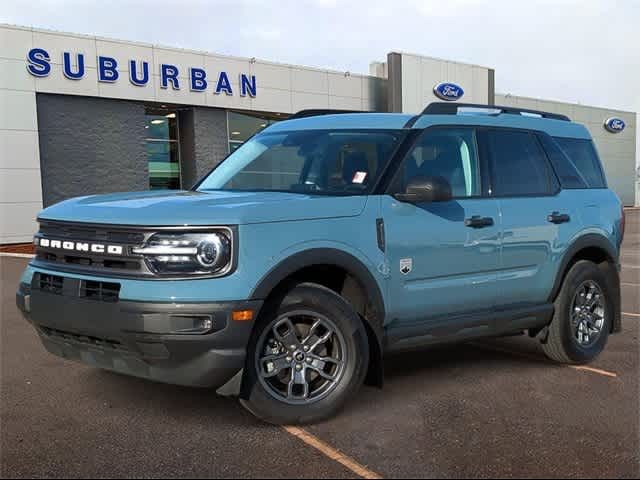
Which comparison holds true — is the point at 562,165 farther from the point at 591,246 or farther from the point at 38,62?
the point at 38,62

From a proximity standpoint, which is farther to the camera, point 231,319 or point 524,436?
point 524,436

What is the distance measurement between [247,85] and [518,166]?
19.4 metres

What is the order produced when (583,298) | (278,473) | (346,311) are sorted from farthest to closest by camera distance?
(583,298), (346,311), (278,473)

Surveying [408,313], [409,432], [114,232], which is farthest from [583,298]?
[114,232]

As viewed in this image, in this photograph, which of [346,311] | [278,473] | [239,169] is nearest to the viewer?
[278,473]

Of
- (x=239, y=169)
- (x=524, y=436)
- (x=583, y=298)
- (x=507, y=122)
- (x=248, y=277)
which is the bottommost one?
(x=524, y=436)

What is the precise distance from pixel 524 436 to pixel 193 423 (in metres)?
1.96

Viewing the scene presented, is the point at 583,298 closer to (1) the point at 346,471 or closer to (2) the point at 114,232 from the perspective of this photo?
(1) the point at 346,471

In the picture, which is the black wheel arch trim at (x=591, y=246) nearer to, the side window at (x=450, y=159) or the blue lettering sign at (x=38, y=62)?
the side window at (x=450, y=159)

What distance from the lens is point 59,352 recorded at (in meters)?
4.09

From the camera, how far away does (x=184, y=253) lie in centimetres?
362

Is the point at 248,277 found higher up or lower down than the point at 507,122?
lower down

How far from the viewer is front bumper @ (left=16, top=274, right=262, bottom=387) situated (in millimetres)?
3566

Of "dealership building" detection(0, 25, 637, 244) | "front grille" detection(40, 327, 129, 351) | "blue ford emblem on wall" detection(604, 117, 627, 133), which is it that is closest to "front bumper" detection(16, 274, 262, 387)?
"front grille" detection(40, 327, 129, 351)
